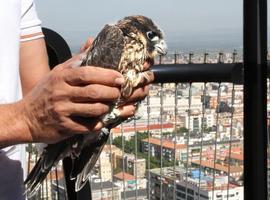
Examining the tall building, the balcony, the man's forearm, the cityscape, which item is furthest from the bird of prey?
the tall building

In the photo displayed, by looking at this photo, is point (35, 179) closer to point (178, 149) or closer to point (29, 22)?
point (29, 22)

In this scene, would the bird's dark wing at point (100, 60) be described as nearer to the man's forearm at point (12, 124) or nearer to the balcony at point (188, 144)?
the man's forearm at point (12, 124)

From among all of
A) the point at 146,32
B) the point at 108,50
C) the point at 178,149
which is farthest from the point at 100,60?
the point at 178,149

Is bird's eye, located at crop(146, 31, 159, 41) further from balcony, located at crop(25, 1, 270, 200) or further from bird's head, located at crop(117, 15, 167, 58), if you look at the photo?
balcony, located at crop(25, 1, 270, 200)

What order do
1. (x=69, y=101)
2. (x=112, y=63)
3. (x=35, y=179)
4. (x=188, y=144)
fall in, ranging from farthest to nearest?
(x=188, y=144)
(x=35, y=179)
(x=112, y=63)
(x=69, y=101)

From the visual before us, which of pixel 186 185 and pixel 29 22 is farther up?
pixel 29 22

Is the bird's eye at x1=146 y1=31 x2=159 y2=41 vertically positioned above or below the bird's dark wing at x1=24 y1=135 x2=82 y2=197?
above
